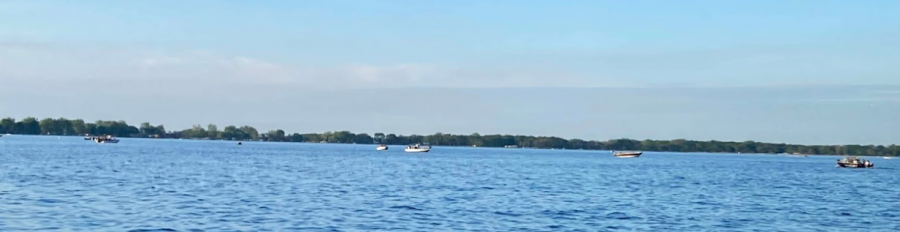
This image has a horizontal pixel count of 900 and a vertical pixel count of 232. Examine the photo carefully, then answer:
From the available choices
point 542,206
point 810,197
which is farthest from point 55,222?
point 810,197

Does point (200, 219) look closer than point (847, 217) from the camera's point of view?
Yes

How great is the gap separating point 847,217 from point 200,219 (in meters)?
26.3

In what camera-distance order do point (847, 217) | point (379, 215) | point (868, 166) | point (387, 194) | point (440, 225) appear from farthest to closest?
1. point (868, 166)
2. point (387, 194)
3. point (847, 217)
4. point (379, 215)
5. point (440, 225)

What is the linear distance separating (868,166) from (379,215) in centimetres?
11454

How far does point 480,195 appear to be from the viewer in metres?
53.5

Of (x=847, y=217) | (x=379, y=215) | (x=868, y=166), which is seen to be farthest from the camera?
(x=868, y=166)

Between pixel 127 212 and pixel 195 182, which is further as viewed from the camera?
pixel 195 182

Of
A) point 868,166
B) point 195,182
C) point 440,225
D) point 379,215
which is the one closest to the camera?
point 440,225

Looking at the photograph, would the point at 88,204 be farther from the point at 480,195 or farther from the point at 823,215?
the point at 823,215

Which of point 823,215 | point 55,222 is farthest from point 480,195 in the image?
point 55,222

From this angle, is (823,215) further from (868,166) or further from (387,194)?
(868,166)

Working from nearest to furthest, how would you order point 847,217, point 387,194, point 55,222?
point 55,222 < point 847,217 < point 387,194

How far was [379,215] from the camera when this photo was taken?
40.3 meters

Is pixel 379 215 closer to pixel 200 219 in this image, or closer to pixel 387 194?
pixel 200 219
